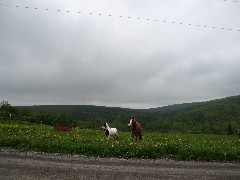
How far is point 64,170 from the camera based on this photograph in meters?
13.1

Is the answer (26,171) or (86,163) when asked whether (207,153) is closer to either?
(86,163)

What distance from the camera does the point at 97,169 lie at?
537 inches

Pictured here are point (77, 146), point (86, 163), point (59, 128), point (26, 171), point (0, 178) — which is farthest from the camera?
point (59, 128)

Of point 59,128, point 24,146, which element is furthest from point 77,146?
point 59,128

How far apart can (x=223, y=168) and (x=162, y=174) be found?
13.4ft

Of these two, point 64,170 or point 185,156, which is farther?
point 185,156

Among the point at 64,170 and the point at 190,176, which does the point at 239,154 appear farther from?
the point at 64,170

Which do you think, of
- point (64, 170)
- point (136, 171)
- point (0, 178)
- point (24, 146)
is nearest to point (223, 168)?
point (136, 171)

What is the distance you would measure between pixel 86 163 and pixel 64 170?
232 cm

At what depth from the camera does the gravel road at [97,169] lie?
12180mm

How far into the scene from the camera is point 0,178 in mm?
11039

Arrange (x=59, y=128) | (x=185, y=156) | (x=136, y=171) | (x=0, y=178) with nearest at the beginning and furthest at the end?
(x=0, y=178)
(x=136, y=171)
(x=185, y=156)
(x=59, y=128)

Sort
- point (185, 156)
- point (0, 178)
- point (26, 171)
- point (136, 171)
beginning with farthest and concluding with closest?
point (185, 156), point (136, 171), point (26, 171), point (0, 178)

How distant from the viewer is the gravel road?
40.0 ft
